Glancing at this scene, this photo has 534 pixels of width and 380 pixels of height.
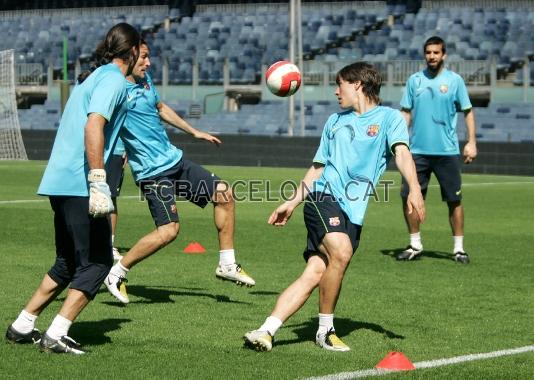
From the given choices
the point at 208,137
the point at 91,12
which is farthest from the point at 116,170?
the point at 91,12

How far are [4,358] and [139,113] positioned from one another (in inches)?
125

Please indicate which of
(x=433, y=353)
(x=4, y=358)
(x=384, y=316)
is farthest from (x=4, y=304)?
(x=433, y=353)

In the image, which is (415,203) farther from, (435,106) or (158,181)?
(435,106)

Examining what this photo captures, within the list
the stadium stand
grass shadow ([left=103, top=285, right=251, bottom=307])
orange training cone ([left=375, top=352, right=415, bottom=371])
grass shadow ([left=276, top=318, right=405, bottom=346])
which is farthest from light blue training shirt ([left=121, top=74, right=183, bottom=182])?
the stadium stand

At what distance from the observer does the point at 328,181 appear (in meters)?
7.84

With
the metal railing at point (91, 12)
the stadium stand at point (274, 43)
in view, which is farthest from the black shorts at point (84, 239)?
the metal railing at point (91, 12)

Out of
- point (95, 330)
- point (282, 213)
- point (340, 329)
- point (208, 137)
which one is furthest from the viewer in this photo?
point (208, 137)

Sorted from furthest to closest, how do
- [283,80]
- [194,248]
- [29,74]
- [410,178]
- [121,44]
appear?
[29,74], [194,248], [283,80], [410,178], [121,44]

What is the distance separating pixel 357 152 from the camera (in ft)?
25.7

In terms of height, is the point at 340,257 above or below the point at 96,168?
below

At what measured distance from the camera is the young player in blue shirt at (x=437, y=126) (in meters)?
13.3

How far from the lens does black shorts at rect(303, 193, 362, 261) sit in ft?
25.2

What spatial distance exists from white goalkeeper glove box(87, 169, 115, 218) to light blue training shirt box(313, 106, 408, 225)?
1.43 m

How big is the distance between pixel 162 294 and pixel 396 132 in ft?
10.4
